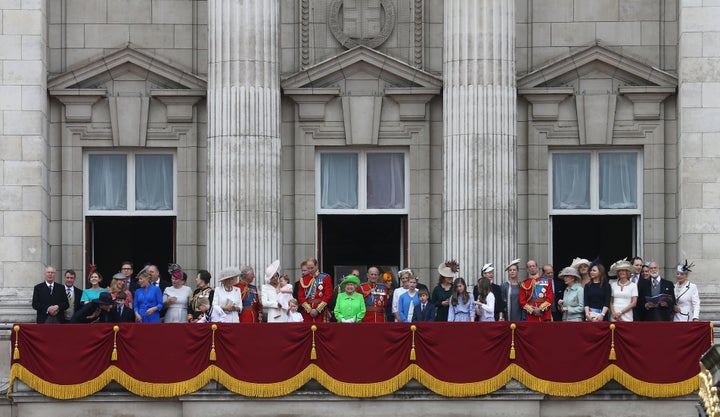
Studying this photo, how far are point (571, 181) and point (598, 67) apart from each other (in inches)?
106

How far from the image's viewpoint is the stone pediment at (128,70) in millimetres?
50125

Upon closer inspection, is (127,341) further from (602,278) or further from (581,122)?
(581,122)

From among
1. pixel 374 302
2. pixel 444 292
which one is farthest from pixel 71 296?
pixel 444 292

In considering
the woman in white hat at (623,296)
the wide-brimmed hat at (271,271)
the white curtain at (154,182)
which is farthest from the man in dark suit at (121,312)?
the woman in white hat at (623,296)

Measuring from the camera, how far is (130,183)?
166 ft

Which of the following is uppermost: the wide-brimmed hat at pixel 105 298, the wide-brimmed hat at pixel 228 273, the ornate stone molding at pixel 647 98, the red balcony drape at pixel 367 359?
the ornate stone molding at pixel 647 98

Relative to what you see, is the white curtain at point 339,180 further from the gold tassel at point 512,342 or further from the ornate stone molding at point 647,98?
the gold tassel at point 512,342

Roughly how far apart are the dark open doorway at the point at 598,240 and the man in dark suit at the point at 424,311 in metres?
7.03

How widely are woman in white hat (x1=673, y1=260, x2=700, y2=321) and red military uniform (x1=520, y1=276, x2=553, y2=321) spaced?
8.57 feet

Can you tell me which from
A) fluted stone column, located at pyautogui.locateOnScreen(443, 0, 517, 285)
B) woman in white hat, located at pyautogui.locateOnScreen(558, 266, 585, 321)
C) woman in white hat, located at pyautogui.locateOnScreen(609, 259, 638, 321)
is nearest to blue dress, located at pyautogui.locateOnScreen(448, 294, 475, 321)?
woman in white hat, located at pyautogui.locateOnScreen(558, 266, 585, 321)

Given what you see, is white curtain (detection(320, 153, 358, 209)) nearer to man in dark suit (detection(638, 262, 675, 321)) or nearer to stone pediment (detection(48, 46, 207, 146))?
stone pediment (detection(48, 46, 207, 146))

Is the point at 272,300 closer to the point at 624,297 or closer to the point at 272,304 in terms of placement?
the point at 272,304

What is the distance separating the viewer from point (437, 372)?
142ft

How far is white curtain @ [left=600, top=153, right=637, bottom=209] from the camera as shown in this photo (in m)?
50.4
